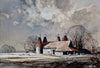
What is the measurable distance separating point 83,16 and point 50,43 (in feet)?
28.6

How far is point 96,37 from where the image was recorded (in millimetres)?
24594

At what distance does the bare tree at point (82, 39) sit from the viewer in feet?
85.5

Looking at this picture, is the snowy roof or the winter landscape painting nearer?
the winter landscape painting

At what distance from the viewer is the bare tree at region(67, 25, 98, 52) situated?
1026 inches

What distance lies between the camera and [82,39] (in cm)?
2855

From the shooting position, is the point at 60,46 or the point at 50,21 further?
the point at 60,46

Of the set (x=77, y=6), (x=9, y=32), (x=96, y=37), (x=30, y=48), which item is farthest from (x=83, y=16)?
(x=30, y=48)

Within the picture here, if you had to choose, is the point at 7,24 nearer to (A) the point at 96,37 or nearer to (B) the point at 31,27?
(B) the point at 31,27

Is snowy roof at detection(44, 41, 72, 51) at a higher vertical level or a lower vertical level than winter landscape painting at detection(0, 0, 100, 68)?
lower

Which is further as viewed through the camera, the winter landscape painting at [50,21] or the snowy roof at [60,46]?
the snowy roof at [60,46]

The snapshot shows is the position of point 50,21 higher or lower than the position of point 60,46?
higher

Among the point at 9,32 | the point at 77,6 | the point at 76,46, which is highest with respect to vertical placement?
the point at 77,6

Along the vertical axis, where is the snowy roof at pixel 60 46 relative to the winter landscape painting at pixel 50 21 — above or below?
below

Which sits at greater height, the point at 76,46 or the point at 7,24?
the point at 7,24
